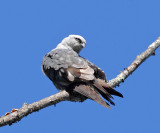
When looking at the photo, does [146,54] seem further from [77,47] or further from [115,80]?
[77,47]

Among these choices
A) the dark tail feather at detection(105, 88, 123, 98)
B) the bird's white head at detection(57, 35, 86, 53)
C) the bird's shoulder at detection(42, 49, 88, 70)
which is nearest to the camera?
the dark tail feather at detection(105, 88, 123, 98)

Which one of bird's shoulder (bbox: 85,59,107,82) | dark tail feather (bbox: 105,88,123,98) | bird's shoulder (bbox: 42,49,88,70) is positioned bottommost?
dark tail feather (bbox: 105,88,123,98)

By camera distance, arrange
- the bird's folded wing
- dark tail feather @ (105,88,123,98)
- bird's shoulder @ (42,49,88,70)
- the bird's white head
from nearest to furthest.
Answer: the bird's folded wing < dark tail feather @ (105,88,123,98) < bird's shoulder @ (42,49,88,70) < the bird's white head

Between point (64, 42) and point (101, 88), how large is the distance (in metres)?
2.63

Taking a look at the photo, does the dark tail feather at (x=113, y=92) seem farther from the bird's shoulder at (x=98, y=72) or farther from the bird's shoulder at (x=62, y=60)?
the bird's shoulder at (x=62, y=60)

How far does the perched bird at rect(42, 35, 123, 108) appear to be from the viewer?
16.7ft

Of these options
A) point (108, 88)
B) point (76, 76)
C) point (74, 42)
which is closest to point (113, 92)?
point (108, 88)

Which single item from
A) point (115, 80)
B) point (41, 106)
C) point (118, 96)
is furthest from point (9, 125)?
point (115, 80)

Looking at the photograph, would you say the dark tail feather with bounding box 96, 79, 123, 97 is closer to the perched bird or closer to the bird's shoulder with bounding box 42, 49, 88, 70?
the perched bird

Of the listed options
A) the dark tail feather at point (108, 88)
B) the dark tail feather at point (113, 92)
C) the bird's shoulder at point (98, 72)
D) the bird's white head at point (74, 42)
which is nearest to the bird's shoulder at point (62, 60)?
the bird's shoulder at point (98, 72)

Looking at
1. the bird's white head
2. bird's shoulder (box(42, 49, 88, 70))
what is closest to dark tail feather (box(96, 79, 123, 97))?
bird's shoulder (box(42, 49, 88, 70))

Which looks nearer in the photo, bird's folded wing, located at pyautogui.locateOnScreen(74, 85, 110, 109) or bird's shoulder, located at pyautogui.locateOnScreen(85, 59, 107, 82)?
bird's folded wing, located at pyautogui.locateOnScreen(74, 85, 110, 109)

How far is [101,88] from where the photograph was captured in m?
5.11

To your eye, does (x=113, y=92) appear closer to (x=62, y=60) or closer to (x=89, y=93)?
(x=89, y=93)
